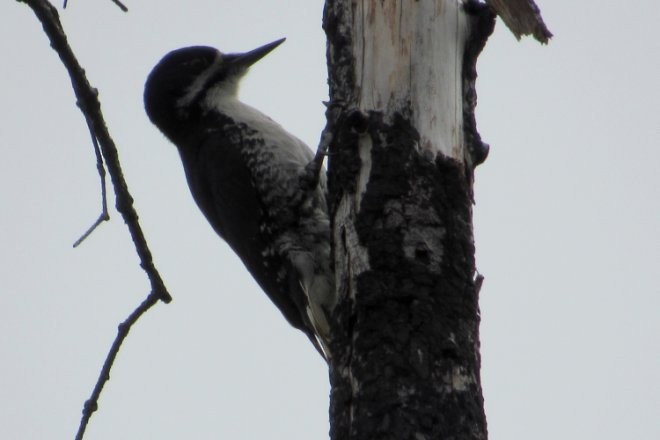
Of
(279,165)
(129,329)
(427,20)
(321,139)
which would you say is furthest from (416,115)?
(279,165)

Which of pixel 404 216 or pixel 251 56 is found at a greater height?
pixel 251 56

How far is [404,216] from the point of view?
270cm

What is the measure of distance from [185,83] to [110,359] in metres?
2.17

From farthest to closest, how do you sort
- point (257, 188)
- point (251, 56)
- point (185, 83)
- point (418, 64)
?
point (251, 56), point (185, 83), point (257, 188), point (418, 64)

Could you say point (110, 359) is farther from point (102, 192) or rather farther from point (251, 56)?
point (251, 56)

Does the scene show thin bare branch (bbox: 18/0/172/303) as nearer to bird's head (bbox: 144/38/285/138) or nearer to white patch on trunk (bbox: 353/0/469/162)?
white patch on trunk (bbox: 353/0/469/162)

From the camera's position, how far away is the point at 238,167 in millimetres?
4207

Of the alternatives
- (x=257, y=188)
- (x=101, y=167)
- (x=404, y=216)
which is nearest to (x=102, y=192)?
(x=101, y=167)

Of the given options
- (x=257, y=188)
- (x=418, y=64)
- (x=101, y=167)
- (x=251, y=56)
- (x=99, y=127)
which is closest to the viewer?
(x=99, y=127)

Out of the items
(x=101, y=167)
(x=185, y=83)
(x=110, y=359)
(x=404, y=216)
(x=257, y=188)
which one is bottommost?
(x=110, y=359)

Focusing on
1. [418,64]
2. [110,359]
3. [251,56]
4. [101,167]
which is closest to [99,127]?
[101,167]

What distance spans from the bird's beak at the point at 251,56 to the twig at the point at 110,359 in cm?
228

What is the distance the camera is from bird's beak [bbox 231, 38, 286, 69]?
4887mm

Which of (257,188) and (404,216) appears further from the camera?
(257,188)
